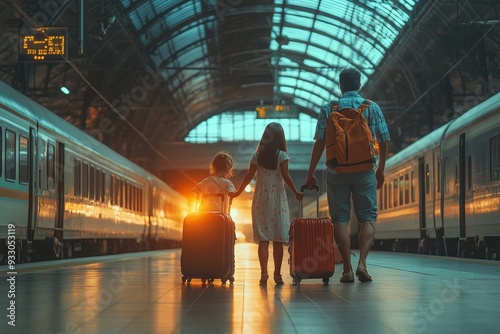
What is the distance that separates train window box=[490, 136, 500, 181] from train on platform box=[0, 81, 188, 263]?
821cm

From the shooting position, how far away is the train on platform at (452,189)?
57.9 ft

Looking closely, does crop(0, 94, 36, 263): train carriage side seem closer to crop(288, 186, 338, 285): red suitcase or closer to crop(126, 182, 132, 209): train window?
crop(288, 186, 338, 285): red suitcase

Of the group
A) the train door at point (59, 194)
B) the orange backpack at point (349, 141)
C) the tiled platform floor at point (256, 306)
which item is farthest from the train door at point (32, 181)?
the orange backpack at point (349, 141)

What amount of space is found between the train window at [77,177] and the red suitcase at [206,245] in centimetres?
1229

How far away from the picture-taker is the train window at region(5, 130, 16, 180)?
15.8 metres

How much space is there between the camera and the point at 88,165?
24969mm

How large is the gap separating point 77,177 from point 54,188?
2851 mm

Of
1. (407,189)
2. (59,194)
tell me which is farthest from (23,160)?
(407,189)

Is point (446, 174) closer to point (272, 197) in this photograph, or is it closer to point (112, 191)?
point (112, 191)

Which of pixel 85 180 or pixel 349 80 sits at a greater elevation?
pixel 349 80

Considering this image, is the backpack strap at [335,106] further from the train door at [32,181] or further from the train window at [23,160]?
the train door at [32,181]

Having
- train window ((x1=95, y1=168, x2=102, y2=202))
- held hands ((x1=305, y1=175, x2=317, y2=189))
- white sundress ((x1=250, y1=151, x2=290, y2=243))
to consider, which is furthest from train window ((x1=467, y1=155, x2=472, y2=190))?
train window ((x1=95, y1=168, x2=102, y2=202))

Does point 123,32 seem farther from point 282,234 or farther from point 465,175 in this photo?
point 282,234

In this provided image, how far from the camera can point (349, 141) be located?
10047mm
